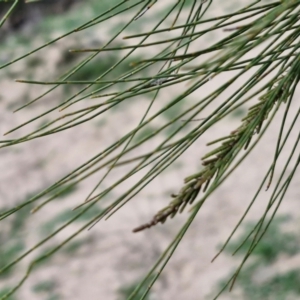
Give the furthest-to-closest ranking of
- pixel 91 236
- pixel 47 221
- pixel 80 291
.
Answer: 1. pixel 47 221
2. pixel 91 236
3. pixel 80 291

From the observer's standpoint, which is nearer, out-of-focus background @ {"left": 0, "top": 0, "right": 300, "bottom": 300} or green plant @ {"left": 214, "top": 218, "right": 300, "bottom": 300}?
green plant @ {"left": 214, "top": 218, "right": 300, "bottom": 300}

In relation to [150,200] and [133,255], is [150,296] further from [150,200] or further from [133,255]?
[150,200]

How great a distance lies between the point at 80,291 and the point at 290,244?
4.33 ft

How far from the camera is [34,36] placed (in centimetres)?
682

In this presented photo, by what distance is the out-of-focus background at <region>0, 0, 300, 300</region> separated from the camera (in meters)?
2.78

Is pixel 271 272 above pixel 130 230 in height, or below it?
below

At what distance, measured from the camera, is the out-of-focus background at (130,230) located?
278cm

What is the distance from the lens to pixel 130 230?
3498 mm

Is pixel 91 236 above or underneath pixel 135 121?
underneath

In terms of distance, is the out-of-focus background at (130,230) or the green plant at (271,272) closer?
the green plant at (271,272)

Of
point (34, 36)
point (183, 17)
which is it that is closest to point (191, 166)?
point (183, 17)

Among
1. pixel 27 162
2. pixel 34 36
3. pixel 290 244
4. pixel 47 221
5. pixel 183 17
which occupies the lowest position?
pixel 290 244

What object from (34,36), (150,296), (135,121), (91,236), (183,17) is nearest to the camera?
(150,296)

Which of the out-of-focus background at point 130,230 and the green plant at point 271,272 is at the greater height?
the out-of-focus background at point 130,230
